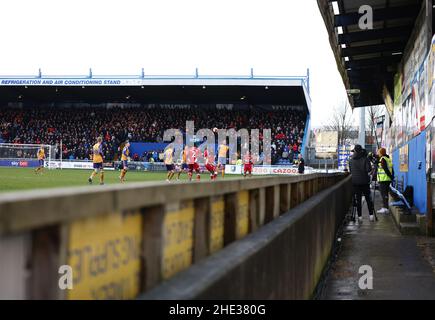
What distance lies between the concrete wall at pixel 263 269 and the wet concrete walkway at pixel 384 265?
2.35 ft

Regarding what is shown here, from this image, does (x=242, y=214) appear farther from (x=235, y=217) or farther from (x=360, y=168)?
(x=360, y=168)

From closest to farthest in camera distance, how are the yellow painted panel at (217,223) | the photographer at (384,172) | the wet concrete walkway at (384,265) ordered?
the yellow painted panel at (217,223) → the wet concrete walkway at (384,265) → the photographer at (384,172)

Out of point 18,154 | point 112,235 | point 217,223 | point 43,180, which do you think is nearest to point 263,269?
point 217,223

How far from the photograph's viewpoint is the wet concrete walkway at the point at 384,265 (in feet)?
22.3

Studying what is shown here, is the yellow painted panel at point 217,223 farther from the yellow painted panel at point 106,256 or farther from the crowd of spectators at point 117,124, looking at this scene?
the crowd of spectators at point 117,124

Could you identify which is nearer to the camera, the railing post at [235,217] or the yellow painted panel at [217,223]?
the yellow painted panel at [217,223]

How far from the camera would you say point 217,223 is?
3.67m

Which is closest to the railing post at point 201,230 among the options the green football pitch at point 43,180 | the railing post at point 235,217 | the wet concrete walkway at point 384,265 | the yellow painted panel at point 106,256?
the railing post at point 235,217

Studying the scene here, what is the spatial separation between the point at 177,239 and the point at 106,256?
0.72 m

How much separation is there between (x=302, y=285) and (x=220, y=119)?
48243mm

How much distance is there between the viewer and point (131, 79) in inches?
1939

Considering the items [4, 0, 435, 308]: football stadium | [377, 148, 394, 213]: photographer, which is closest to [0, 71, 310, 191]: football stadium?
[4, 0, 435, 308]: football stadium

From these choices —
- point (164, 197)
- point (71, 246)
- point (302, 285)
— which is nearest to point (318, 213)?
point (302, 285)

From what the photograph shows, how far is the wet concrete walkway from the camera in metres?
6.79
